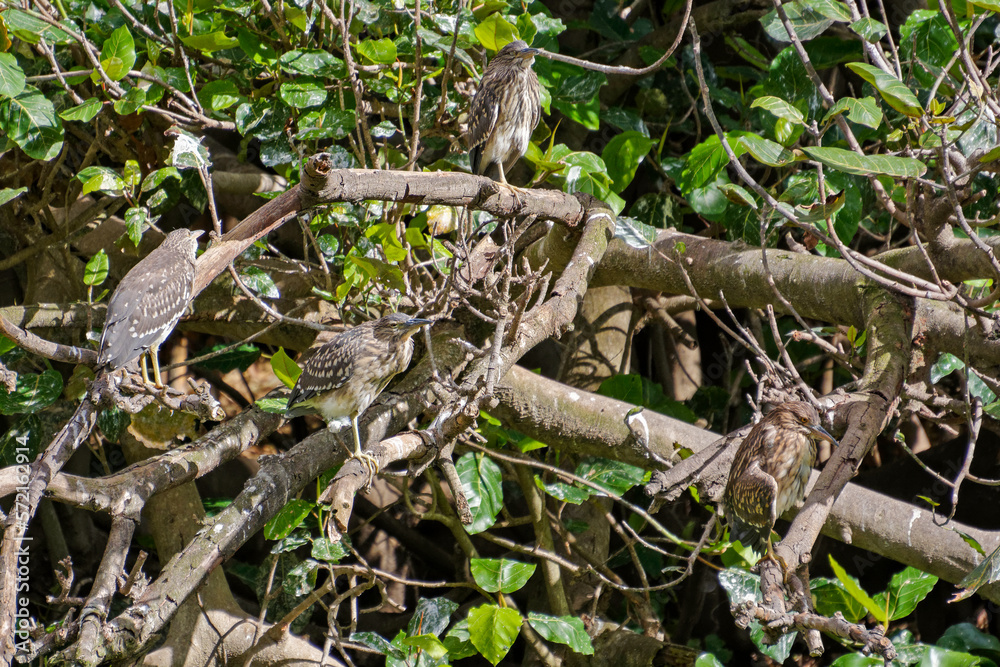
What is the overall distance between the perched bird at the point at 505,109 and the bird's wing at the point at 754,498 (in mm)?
1372

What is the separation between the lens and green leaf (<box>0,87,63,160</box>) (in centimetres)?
258

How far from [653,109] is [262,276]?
1.82 m

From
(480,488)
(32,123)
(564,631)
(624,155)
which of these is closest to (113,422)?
(32,123)

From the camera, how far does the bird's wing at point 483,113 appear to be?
2855mm

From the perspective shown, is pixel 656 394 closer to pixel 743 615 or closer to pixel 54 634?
pixel 743 615

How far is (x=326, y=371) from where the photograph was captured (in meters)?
2.42

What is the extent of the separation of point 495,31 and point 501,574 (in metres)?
1.64

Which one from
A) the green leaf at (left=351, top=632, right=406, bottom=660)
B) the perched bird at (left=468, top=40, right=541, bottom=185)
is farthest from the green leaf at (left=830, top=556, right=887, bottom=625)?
the perched bird at (left=468, top=40, right=541, bottom=185)

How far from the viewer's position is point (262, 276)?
2820 mm

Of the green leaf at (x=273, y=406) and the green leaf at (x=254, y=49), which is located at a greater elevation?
the green leaf at (x=254, y=49)

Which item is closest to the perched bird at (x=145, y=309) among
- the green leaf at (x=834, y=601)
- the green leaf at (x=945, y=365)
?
the green leaf at (x=834, y=601)

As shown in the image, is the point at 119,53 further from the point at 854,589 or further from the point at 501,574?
the point at 854,589

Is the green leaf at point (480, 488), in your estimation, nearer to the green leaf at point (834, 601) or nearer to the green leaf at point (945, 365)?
the green leaf at point (834, 601)

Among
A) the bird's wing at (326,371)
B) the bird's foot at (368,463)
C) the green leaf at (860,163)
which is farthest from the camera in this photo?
the bird's wing at (326,371)
